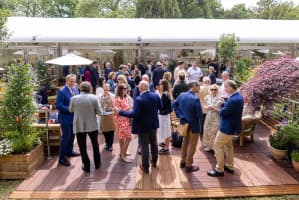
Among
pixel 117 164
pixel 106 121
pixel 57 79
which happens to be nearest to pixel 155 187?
pixel 117 164

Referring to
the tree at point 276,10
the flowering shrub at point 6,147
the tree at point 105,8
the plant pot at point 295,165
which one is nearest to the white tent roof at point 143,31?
the flowering shrub at point 6,147

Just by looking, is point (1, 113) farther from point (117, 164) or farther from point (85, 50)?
point (85, 50)

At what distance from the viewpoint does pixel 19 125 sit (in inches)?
211

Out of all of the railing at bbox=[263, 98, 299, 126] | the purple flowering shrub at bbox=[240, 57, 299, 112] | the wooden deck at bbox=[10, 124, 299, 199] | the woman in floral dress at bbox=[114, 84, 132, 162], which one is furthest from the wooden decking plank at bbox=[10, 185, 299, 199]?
the railing at bbox=[263, 98, 299, 126]

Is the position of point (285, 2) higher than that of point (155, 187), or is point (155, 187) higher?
point (285, 2)

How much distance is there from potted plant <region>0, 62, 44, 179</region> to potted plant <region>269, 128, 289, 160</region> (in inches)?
169

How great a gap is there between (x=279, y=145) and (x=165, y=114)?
2175mm

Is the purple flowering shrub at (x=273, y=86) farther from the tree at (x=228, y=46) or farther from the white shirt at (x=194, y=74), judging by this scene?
the tree at (x=228, y=46)

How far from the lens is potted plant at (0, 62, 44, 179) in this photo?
5195mm

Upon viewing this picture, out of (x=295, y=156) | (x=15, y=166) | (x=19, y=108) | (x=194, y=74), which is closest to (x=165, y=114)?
(x=295, y=156)

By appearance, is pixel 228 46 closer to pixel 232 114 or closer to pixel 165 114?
pixel 165 114

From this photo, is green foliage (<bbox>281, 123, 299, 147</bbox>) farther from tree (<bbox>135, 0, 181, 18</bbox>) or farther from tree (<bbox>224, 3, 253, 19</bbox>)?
tree (<bbox>224, 3, 253, 19</bbox>)

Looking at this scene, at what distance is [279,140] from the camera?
5898mm

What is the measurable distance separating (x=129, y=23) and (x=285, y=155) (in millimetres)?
10806
